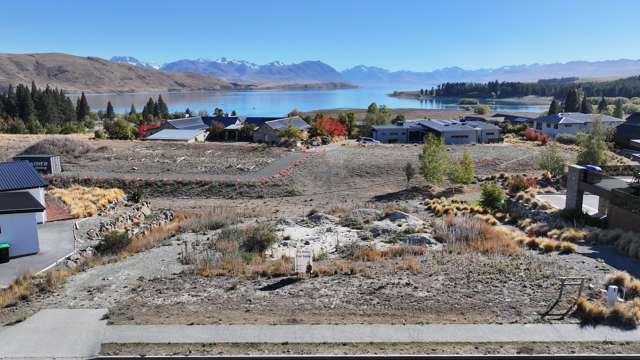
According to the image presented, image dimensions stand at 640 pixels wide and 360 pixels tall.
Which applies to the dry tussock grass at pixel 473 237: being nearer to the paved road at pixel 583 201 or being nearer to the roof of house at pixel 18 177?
the paved road at pixel 583 201

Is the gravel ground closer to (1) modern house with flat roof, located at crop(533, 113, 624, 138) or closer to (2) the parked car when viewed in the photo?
(2) the parked car

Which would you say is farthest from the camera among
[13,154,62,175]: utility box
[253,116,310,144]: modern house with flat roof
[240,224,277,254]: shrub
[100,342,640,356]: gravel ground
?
→ [253,116,310,144]: modern house with flat roof

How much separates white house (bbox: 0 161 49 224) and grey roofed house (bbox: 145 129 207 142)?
3628 cm

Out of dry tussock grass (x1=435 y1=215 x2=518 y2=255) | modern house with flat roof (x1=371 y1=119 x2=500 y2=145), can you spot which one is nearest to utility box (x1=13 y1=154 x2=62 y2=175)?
dry tussock grass (x1=435 y1=215 x2=518 y2=255)

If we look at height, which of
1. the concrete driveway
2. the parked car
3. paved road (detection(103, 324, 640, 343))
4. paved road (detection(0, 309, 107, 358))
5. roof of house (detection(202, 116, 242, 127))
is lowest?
the concrete driveway

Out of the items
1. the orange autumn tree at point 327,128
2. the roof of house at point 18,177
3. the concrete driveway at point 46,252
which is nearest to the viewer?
the concrete driveway at point 46,252

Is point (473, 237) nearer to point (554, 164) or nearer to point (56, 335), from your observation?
point (56, 335)

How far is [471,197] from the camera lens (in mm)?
34625

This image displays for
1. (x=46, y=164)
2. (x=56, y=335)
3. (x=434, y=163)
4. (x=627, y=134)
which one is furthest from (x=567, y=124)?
(x=56, y=335)

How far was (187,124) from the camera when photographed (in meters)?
68.6

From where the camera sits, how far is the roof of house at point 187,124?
66475 mm

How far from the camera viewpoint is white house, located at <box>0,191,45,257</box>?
1828cm

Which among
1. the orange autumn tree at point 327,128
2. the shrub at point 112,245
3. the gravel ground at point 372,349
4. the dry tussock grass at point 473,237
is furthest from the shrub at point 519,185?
the orange autumn tree at point 327,128

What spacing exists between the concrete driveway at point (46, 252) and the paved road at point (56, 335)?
4.81 meters
